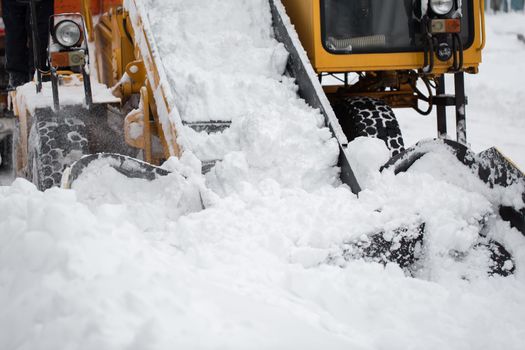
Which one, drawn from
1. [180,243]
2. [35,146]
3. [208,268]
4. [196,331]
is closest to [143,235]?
[180,243]

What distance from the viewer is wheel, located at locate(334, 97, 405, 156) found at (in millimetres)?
4633

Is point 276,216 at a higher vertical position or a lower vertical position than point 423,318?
higher

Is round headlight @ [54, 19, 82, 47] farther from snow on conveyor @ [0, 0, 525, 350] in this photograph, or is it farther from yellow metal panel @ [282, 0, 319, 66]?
yellow metal panel @ [282, 0, 319, 66]

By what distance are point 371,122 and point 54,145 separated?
6.33 ft

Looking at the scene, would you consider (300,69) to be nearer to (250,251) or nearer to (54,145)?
(54,145)

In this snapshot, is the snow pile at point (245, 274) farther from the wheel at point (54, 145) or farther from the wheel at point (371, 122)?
the wheel at point (54, 145)

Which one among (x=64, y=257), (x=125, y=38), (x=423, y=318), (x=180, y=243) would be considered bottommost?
(x=423, y=318)

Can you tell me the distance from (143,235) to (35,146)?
1.85 metres

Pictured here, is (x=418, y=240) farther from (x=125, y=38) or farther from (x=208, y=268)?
(x=125, y=38)

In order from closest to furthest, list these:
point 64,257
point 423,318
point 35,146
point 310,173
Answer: point 64,257 < point 423,318 < point 310,173 < point 35,146

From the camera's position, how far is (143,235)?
3.17m

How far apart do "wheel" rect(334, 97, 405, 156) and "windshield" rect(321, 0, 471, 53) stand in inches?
13.7

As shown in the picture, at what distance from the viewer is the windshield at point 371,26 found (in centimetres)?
479

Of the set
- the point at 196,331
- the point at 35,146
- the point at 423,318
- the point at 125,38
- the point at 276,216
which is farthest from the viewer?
the point at 125,38
